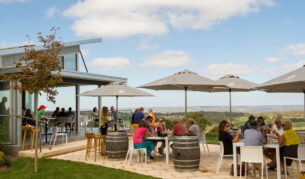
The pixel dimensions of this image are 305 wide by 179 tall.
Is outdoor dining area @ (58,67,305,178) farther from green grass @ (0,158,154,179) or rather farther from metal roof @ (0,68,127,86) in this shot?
metal roof @ (0,68,127,86)

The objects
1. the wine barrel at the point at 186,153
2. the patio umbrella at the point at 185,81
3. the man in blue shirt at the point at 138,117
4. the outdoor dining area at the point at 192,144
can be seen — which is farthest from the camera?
the man in blue shirt at the point at 138,117

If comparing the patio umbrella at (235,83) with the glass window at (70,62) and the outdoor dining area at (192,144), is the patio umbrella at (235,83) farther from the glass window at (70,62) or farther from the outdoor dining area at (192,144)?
the glass window at (70,62)

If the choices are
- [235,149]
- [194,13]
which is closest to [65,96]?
[194,13]

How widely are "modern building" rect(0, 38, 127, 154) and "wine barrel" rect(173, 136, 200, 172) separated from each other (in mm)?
3684

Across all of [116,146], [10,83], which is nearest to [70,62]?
[10,83]

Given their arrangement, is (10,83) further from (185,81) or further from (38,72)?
(185,81)

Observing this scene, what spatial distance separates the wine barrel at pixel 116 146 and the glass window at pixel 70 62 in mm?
7107

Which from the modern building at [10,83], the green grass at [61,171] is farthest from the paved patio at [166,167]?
the modern building at [10,83]

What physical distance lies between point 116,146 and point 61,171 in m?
1.81

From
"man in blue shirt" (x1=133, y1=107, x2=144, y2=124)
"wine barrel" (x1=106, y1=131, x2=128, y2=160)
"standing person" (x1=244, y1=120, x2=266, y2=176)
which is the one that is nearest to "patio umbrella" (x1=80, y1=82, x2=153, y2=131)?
"man in blue shirt" (x1=133, y1=107, x2=144, y2=124)

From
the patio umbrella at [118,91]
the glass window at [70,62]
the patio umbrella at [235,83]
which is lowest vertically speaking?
the patio umbrella at [118,91]

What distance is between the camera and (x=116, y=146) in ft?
28.2

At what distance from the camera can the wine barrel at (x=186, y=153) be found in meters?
6.96

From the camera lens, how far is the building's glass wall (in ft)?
31.9
